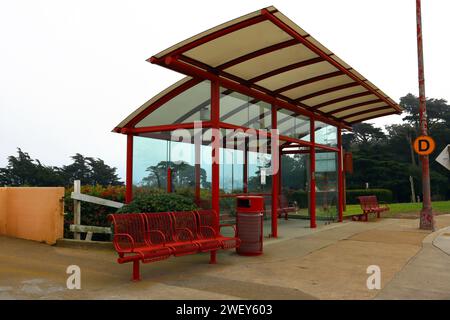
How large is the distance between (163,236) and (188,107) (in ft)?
12.5

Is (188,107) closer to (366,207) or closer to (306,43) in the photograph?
(306,43)

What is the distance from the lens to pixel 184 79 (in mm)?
9445

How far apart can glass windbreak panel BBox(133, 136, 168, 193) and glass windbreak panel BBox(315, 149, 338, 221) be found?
18.9 feet

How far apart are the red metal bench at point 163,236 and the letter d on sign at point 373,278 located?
243 cm

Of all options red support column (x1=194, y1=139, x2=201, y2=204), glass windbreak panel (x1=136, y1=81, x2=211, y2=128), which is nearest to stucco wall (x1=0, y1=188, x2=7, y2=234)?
glass windbreak panel (x1=136, y1=81, x2=211, y2=128)

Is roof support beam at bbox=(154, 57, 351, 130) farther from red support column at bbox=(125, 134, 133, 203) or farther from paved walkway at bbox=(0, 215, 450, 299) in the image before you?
paved walkway at bbox=(0, 215, 450, 299)

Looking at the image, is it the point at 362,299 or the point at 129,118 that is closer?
the point at 362,299

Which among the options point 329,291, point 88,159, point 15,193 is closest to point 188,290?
point 329,291

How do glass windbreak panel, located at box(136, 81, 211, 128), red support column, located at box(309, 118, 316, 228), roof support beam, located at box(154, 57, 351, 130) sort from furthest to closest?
red support column, located at box(309, 118, 316, 228) < glass windbreak panel, located at box(136, 81, 211, 128) < roof support beam, located at box(154, 57, 351, 130)

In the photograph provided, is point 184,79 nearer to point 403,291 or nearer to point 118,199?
point 118,199

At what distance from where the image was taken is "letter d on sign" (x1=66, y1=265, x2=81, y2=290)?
597 centimetres

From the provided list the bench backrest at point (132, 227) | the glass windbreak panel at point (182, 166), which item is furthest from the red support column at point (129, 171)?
the bench backrest at point (132, 227)
